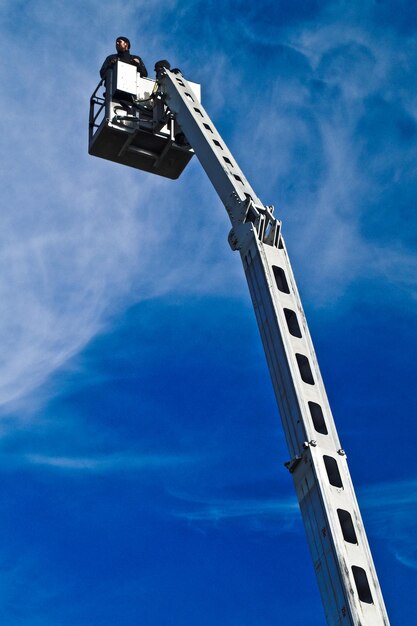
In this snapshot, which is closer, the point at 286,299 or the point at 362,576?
Result: the point at 362,576

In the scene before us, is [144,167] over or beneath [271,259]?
over

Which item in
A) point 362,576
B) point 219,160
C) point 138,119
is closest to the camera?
point 362,576

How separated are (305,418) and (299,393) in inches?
19.1

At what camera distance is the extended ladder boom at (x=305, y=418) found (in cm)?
1430

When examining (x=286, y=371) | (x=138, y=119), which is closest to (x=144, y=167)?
(x=138, y=119)

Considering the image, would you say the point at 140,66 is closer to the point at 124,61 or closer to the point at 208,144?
the point at 124,61

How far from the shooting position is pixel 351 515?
14992mm

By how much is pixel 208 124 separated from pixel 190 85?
357 cm

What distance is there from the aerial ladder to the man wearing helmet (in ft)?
5.36

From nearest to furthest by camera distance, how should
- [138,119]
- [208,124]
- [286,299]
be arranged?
[286,299] → [208,124] → [138,119]

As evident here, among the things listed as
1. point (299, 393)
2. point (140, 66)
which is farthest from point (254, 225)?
point (140, 66)

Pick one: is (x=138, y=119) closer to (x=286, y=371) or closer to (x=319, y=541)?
(x=286, y=371)

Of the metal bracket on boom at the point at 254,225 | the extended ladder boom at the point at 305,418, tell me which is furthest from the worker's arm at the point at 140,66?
the metal bracket on boom at the point at 254,225

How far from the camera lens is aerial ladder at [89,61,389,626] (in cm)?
1435
